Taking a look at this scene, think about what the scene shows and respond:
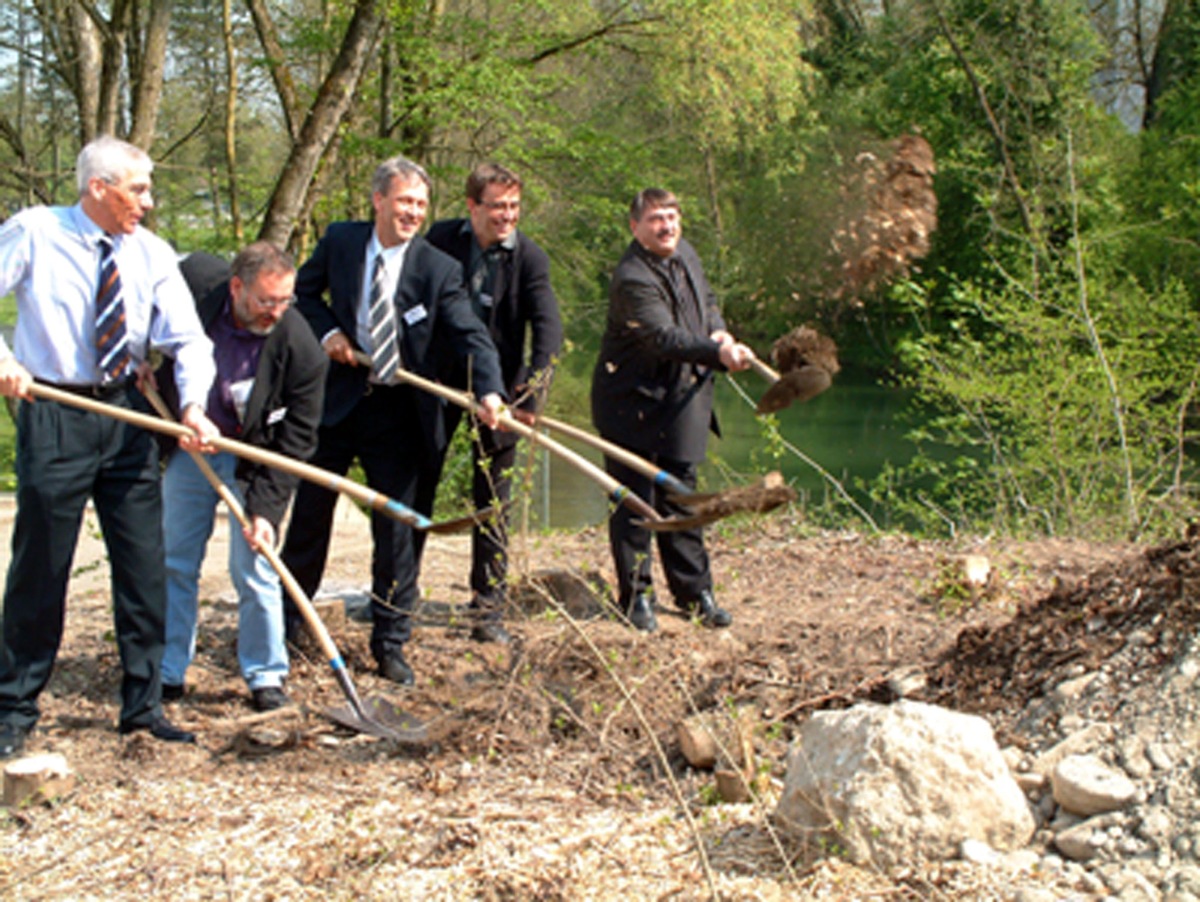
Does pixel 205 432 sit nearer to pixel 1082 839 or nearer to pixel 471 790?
pixel 471 790

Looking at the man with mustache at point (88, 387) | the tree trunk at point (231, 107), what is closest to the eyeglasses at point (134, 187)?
the man with mustache at point (88, 387)

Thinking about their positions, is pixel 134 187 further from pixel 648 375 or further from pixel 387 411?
pixel 648 375

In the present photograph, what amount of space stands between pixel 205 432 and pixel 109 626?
7.15 feet

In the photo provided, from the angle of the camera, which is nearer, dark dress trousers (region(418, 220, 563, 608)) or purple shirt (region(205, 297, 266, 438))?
purple shirt (region(205, 297, 266, 438))

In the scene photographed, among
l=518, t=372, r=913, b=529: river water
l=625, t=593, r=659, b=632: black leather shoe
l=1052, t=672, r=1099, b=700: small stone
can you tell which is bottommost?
l=518, t=372, r=913, b=529: river water

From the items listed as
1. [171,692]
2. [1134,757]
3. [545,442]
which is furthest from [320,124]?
[1134,757]

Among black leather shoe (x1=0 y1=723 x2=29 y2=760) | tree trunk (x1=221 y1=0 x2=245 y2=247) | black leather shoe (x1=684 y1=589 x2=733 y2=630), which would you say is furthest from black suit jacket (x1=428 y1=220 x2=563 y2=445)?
tree trunk (x1=221 y1=0 x2=245 y2=247)

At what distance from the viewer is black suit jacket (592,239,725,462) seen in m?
5.94

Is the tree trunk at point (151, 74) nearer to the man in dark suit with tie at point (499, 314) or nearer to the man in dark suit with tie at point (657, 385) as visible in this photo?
the man in dark suit with tie at point (499, 314)

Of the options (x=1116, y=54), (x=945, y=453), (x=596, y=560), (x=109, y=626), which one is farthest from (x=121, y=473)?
(x=1116, y=54)

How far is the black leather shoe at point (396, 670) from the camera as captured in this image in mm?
5387

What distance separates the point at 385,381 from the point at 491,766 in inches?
66.1

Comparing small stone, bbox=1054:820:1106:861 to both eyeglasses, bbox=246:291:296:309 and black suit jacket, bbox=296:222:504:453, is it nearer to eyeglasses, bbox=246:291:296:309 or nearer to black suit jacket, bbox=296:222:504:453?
black suit jacket, bbox=296:222:504:453

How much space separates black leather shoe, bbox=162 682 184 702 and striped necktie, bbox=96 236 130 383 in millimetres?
1374
